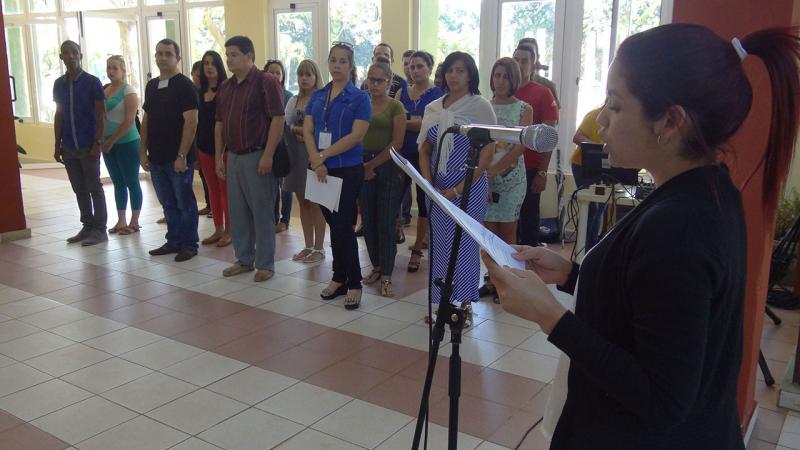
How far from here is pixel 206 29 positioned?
8875 millimetres

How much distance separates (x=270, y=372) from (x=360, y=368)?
0.43m

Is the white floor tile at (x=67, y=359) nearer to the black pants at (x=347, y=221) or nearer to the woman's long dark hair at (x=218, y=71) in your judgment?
the black pants at (x=347, y=221)

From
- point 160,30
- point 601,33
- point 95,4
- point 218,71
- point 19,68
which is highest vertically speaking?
point 95,4

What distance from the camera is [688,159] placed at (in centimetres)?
97

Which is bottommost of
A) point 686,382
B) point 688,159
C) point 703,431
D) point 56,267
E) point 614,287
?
point 56,267

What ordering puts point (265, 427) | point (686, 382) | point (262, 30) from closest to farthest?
point (686, 382), point (265, 427), point (262, 30)

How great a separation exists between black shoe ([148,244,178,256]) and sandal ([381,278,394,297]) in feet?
6.59

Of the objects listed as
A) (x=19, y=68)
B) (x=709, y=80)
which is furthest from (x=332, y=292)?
(x=19, y=68)

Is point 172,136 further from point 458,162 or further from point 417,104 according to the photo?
point 458,162

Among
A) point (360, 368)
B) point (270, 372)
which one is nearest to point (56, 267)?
point (270, 372)

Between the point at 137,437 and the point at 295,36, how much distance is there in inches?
248

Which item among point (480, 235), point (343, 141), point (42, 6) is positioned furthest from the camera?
point (42, 6)

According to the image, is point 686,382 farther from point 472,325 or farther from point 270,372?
point 472,325

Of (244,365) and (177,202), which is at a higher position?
(177,202)
